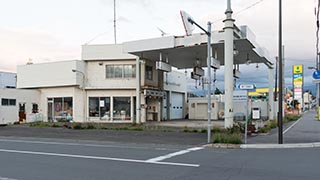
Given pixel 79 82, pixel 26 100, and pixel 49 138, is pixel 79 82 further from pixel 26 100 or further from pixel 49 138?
pixel 49 138

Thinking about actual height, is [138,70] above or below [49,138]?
above

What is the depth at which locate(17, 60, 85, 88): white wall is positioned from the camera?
38594 mm

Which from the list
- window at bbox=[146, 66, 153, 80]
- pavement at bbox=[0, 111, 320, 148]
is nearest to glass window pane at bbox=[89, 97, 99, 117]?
window at bbox=[146, 66, 153, 80]

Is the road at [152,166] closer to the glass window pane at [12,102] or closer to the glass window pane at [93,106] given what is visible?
the glass window pane at [93,106]

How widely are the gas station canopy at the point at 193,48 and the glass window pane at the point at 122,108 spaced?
4926 mm

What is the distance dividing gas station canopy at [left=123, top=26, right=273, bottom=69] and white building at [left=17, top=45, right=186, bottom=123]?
2.81 m

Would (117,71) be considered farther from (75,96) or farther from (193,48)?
(193,48)

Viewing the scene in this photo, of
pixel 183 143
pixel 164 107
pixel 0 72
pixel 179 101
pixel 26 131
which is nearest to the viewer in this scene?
pixel 183 143

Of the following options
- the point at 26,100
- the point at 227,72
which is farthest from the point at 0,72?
the point at 227,72

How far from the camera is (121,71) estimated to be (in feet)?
127

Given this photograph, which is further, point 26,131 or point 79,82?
point 79,82

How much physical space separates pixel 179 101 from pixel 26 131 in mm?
25104

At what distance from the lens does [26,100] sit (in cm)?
4028

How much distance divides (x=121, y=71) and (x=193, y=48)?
10.0 m
